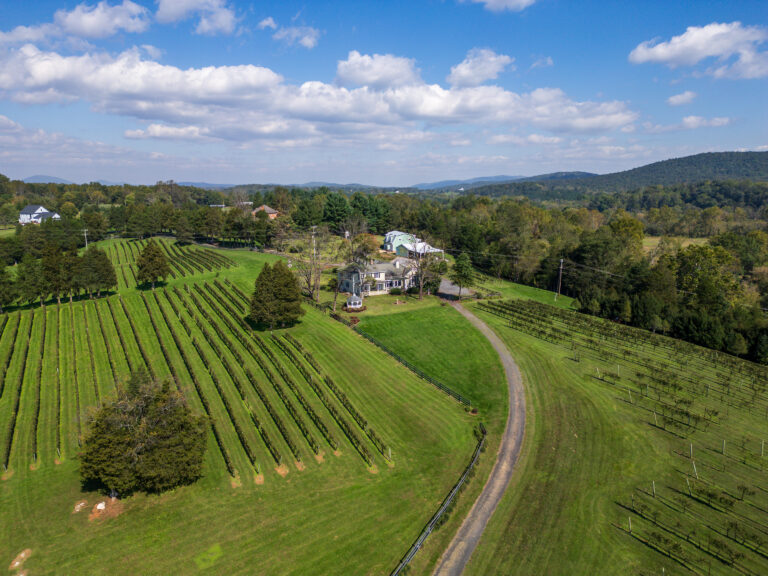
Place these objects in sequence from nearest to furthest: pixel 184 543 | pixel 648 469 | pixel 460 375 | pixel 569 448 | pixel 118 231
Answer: pixel 184 543
pixel 648 469
pixel 569 448
pixel 460 375
pixel 118 231

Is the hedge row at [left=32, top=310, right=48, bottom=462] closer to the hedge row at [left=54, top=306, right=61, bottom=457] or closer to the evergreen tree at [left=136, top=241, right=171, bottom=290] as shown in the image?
the hedge row at [left=54, top=306, right=61, bottom=457]

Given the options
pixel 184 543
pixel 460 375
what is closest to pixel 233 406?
pixel 184 543

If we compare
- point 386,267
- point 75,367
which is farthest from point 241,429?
point 386,267

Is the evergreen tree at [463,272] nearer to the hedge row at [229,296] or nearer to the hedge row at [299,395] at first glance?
the hedge row at [229,296]

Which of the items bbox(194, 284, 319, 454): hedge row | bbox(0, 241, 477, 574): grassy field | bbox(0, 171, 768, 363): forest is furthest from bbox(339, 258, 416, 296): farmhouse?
bbox(0, 171, 768, 363): forest

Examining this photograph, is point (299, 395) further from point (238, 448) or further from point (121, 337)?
point (121, 337)

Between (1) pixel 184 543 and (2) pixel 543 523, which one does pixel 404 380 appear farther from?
(1) pixel 184 543
